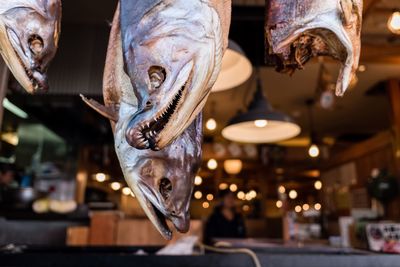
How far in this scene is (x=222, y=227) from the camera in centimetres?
537

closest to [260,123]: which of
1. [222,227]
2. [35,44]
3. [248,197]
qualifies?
[35,44]

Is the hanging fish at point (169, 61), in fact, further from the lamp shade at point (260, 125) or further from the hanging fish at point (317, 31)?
the lamp shade at point (260, 125)

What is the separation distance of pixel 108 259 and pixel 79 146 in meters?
5.98

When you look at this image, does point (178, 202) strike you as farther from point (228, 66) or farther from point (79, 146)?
point (79, 146)

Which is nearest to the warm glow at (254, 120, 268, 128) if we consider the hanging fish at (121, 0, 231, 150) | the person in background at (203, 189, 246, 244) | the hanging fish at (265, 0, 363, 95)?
the hanging fish at (265, 0, 363, 95)

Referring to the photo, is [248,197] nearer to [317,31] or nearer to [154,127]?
[317,31]

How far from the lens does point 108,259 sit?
1.32 meters

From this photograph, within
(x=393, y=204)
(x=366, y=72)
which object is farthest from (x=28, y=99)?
(x=393, y=204)

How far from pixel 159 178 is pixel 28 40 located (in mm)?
304

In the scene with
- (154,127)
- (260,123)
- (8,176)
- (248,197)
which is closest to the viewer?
(154,127)

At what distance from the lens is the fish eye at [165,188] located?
1.97 feet

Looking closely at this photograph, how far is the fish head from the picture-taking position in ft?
1.80

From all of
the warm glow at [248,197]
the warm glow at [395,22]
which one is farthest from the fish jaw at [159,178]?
the warm glow at [248,197]

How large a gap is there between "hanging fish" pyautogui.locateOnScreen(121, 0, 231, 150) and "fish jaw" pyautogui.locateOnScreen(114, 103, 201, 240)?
0.11 m
